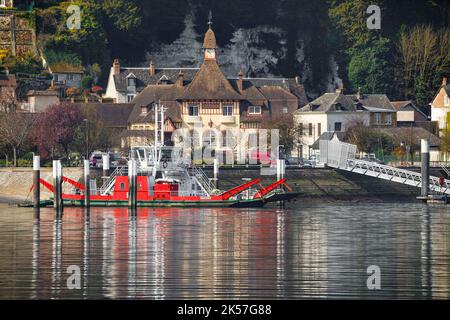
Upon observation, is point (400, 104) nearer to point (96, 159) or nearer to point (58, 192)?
point (96, 159)

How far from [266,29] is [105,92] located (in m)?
27.7

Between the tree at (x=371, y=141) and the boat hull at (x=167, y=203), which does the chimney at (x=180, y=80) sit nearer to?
the tree at (x=371, y=141)

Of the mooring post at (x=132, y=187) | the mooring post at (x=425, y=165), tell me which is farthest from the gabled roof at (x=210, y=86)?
the mooring post at (x=132, y=187)

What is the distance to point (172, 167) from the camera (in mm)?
91062

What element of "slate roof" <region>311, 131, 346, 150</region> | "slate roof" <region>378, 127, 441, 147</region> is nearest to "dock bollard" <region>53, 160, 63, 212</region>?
"slate roof" <region>311, 131, 346, 150</region>

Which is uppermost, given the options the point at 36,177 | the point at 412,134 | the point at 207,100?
the point at 207,100

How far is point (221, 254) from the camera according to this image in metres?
60.4

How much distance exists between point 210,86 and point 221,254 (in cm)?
7487

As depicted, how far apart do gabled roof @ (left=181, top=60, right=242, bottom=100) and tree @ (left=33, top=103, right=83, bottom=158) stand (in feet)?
45.3

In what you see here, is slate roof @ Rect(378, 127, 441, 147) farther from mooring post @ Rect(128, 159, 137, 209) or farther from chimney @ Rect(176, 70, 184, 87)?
mooring post @ Rect(128, 159, 137, 209)

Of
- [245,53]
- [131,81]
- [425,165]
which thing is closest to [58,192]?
[425,165]
